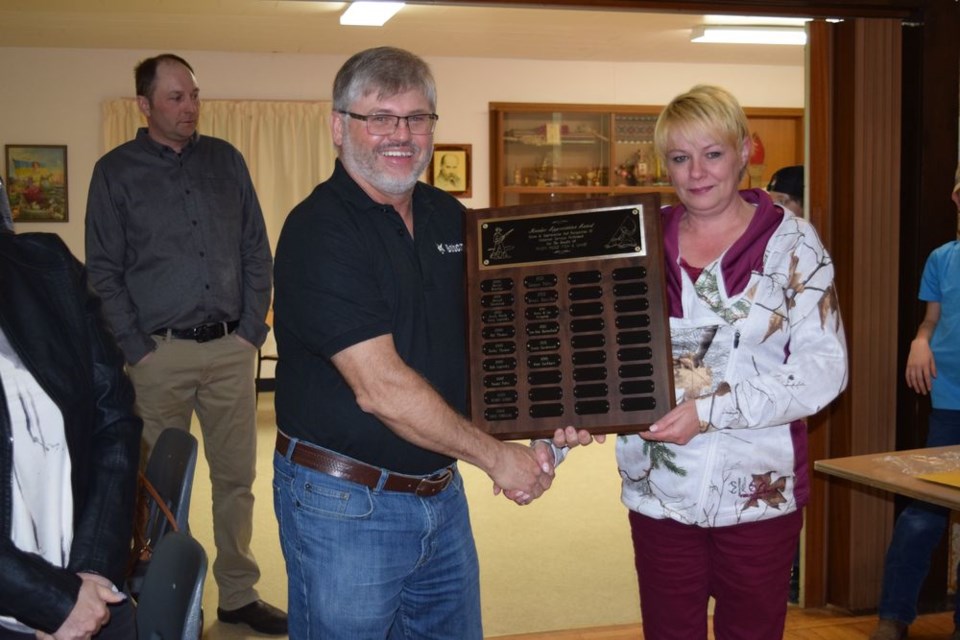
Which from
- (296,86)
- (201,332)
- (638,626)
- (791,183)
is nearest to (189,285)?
(201,332)

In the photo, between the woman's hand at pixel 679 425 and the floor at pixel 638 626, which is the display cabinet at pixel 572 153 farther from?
the woman's hand at pixel 679 425

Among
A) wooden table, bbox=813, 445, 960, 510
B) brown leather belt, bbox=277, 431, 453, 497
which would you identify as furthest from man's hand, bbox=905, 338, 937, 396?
brown leather belt, bbox=277, 431, 453, 497

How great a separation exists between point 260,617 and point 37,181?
6277mm

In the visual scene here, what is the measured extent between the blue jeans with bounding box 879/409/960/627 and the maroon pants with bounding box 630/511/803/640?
1492 mm

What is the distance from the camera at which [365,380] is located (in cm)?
174

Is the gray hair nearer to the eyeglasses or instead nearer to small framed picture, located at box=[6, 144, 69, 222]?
the eyeglasses

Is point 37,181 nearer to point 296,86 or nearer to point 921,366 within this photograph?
point 296,86

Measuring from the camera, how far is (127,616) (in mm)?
1794

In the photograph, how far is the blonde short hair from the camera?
1.94 meters

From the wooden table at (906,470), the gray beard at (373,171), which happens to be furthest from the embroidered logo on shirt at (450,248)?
the wooden table at (906,470)

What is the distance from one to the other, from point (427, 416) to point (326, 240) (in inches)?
14.2

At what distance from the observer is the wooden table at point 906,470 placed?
2.13 m

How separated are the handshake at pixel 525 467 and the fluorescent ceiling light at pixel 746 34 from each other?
6.49 metres

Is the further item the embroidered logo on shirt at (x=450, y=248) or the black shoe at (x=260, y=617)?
the black shoe at (x=260, y=617)
